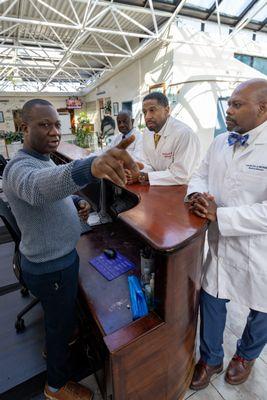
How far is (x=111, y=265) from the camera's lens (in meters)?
1.54

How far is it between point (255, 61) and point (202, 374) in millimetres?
7489

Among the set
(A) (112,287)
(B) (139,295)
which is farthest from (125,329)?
(A) (112,287)

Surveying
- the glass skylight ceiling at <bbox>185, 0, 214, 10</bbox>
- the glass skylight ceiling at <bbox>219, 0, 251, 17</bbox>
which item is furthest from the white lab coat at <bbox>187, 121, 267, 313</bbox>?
the glass skylight ceiling at <bbox>219, 0, 251, 17</bbox>

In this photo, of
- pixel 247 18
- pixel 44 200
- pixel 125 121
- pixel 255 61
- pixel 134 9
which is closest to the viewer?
pixel 44 200

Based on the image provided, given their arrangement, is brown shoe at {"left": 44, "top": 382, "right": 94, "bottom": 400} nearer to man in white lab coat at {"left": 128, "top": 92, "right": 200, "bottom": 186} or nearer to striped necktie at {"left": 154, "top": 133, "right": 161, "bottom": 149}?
man in white lab coat at {"left": 128, "top": 92, "right": 200, "bottom": 186}

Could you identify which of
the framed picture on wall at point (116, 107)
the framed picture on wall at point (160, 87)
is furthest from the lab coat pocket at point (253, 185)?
the framed picture on wall at point (116, 107)

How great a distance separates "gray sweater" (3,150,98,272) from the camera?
2.39 ft

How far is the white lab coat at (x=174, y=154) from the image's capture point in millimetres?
1680

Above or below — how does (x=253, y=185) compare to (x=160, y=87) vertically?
below

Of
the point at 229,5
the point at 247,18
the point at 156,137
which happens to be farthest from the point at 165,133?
the point at 247,18

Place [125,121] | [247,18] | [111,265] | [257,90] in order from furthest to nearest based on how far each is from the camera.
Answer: [247,18], [125,121], [111,265], [257,90]

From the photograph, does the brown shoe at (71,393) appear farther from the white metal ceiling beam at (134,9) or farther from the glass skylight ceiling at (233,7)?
the glass skylight ceiling at (233,7)

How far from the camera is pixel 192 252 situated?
1083mm

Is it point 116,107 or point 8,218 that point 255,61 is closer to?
point 116,107
